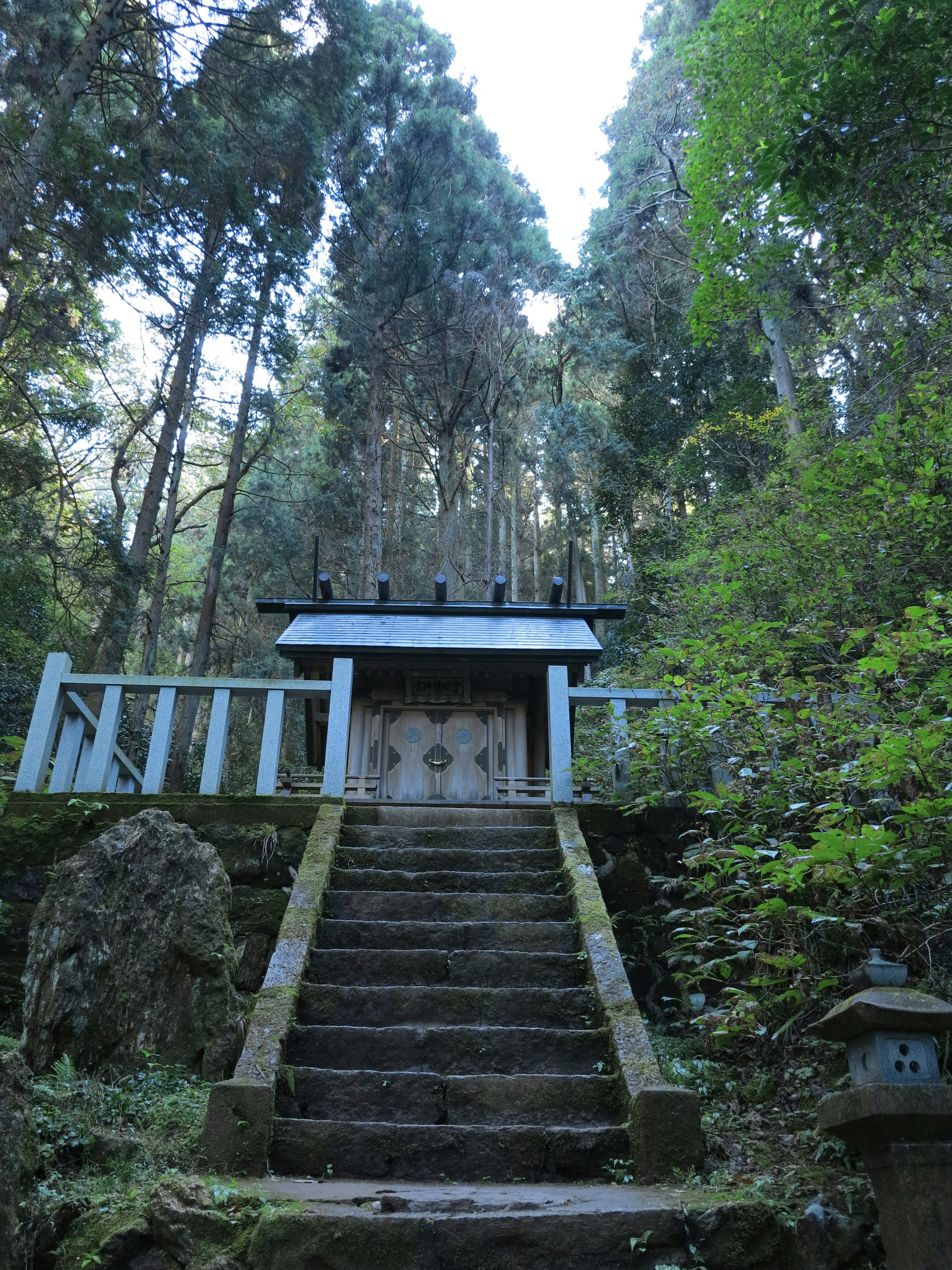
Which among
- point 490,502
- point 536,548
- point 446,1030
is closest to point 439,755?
point 446,1030

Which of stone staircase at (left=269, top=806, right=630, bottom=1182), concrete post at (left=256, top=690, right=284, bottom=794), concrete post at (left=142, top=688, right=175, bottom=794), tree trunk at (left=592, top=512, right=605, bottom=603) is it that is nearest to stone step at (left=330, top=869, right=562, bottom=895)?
stone staircase at (left=269, top=806, right=630, bottom=1182)

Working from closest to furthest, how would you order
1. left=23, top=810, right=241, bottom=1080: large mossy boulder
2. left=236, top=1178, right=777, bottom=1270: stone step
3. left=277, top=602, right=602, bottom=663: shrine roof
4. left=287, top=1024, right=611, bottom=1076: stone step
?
left=236, top=1178, right=777, bottom=1270: stone step
left=287, top=1024, right=611, bottom=1076: stone step
left=23, top=810, right=241, bottom=1080: large mossy boulder
left=277, top=602, right=602, bottom=663: shrine roof

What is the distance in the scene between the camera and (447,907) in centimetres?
567

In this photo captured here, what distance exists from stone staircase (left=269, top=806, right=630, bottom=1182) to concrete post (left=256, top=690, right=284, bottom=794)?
87cm

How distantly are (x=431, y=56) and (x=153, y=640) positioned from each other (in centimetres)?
1747

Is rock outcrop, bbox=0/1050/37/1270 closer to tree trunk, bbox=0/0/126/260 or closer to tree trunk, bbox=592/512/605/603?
tree trunk, bbox=0/0/126/260

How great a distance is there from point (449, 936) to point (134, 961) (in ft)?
6.14

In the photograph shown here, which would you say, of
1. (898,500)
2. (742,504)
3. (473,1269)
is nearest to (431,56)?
(742,504)

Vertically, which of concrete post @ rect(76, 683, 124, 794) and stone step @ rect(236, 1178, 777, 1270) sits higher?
concrete post @ rect(76, 683, 124, 794)

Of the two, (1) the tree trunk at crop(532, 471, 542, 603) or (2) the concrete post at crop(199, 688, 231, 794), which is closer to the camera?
(2) the concrete post at crop(199, 688, 231, 794)

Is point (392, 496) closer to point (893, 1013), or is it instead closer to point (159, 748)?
point (159, 748)

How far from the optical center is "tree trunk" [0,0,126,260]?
867cm

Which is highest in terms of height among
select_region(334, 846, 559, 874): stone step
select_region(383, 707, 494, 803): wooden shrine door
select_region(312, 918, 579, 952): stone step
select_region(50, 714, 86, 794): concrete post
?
select_region(383, 707, 494, 803): wooden shrine door

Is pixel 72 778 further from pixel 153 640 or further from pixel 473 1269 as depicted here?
pixel 153 640
